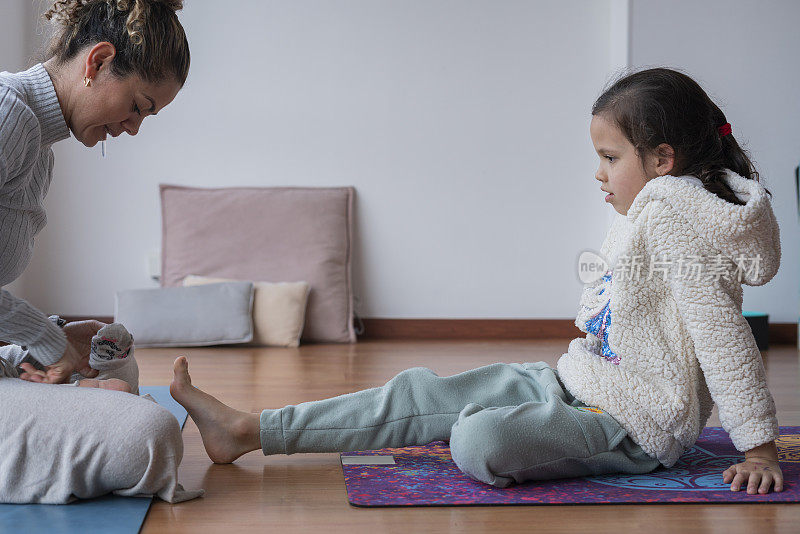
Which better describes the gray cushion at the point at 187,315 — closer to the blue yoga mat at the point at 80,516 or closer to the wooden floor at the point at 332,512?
the wooden floor at the point at 332,512

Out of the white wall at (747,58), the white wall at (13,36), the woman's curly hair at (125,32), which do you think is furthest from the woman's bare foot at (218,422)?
the white wall at (747,58)

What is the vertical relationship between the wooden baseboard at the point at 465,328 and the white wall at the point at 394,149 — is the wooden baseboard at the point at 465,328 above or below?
below

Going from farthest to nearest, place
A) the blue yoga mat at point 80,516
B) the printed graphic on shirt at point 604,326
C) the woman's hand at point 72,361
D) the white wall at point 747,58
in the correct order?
the white wall at point 747,58
the printed graphic on shirt at point 604,326
the woman's hand at point 72,361
the blue yoga mat at point 80,516

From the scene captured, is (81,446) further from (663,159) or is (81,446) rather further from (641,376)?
(663,159)

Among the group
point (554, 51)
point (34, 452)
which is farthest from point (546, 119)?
point (34, 452)

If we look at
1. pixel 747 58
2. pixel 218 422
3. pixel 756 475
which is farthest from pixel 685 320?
pixel 747 58

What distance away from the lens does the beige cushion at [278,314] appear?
3.08 metres

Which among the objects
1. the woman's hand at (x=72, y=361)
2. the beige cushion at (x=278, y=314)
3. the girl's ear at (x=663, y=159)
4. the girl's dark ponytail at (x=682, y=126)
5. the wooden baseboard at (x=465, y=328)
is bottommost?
the wooden baseboard at (x=465, y=328)

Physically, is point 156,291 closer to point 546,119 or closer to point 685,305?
point 546,119

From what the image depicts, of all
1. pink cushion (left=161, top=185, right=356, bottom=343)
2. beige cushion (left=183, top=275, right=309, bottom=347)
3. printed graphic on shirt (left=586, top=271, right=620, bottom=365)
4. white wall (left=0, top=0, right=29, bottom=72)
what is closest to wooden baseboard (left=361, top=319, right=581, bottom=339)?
pink cushion (left=161, top=185, right=356, bottom=343)

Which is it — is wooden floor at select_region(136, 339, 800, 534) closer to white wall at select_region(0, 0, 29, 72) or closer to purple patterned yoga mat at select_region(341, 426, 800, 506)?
purple patterned yoga mat at select_region(341, 426, 800, 506)

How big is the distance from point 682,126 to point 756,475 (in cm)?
55

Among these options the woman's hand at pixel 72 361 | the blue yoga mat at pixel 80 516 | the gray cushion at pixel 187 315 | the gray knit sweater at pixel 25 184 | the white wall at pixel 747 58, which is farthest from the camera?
the white wall at pixel 747 58

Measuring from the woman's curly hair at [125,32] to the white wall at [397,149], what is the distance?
214 cm
